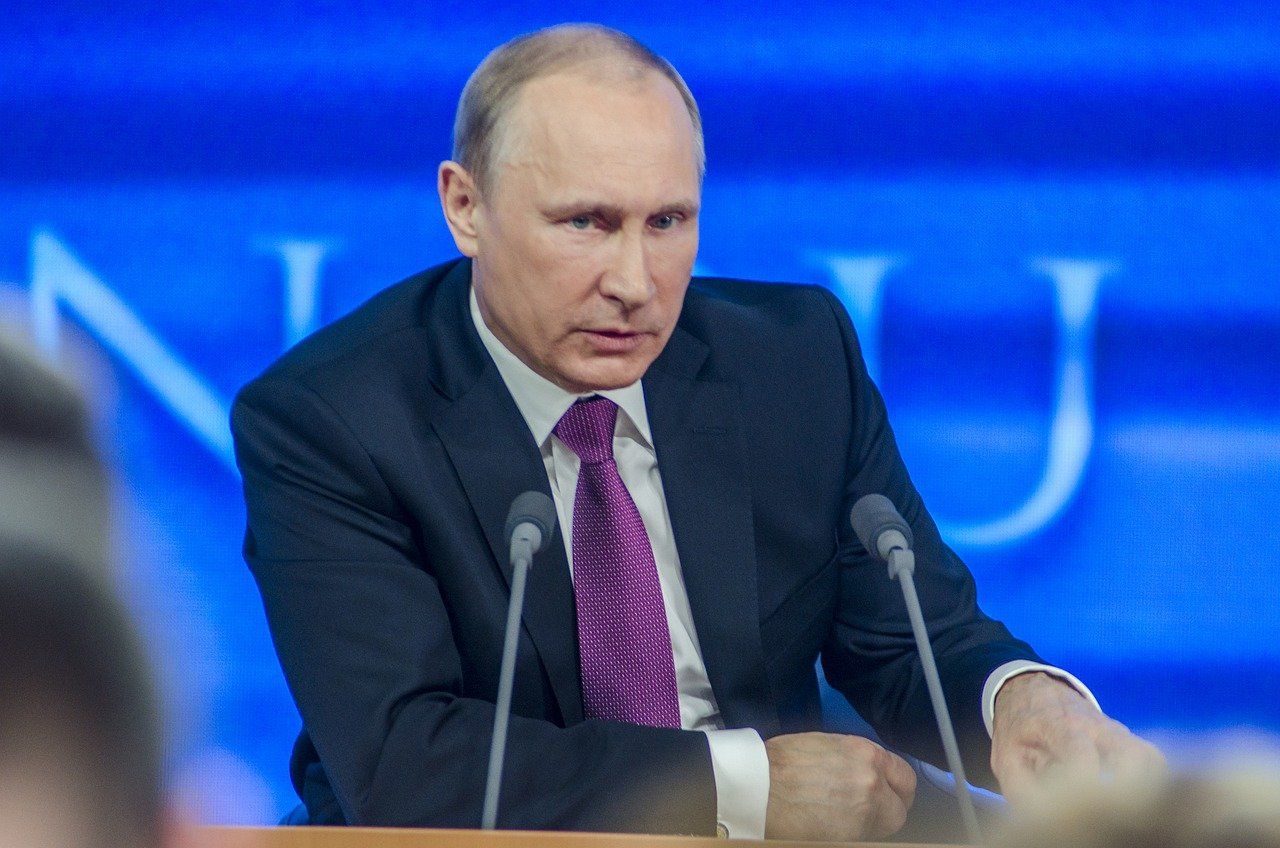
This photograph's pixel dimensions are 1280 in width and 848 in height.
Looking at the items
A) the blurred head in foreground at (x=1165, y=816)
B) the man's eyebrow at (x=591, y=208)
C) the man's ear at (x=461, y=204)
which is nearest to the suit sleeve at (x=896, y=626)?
the man's eyebrow at (x=591, y=208)

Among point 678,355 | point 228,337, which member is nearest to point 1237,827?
point 678,355

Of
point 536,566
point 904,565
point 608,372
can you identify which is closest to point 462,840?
point 904,565

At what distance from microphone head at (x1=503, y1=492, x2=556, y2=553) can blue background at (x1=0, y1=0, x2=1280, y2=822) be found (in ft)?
4.44

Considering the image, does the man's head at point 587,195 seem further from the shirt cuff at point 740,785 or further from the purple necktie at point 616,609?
the shirt cuff at point 740,785

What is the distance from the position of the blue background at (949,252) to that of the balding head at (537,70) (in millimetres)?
949

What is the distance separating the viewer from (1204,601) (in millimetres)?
2898

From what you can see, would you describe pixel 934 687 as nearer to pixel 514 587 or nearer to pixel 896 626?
pixel 514 587

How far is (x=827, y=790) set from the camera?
1.75 metres

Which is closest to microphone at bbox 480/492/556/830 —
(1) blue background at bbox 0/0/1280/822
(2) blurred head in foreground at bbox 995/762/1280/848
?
(2) blurred head in foreground at bbox 995/762/1280/848

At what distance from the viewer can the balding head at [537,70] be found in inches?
76.0

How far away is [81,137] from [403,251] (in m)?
0.65

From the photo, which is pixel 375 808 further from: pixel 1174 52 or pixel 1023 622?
pixel 1174 52

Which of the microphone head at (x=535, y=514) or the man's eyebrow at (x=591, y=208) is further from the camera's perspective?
the man's eyebrow at (x=591, y=208)

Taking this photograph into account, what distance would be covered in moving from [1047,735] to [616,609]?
1.76 feet
